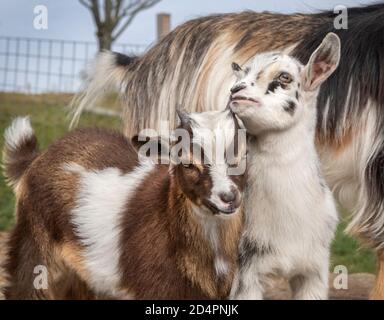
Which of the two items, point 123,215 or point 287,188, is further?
point 123,215

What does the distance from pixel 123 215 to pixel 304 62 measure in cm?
159

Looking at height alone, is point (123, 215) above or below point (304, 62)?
below

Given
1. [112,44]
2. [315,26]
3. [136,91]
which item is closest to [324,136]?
[315,26]

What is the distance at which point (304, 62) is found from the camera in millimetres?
5266

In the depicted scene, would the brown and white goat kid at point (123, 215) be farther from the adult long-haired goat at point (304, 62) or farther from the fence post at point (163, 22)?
the fence post at point (163, 22)

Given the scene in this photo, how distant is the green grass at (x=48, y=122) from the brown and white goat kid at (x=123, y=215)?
4.08m

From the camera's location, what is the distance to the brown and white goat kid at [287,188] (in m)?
3.85

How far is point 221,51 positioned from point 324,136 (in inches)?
31.6

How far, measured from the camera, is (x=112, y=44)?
310 inches

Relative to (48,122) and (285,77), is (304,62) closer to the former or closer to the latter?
(285,77)

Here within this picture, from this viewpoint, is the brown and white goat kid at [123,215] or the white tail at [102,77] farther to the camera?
the white tail at [102,77]

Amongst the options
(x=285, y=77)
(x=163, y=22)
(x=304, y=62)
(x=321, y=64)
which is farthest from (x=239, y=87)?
(x=163, y=22)

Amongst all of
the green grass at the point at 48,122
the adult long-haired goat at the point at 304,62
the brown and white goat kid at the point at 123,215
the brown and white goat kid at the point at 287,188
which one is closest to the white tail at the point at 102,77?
the adult long-haired goat at the point at 304,62

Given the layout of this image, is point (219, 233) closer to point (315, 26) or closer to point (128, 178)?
point (128, 178)
